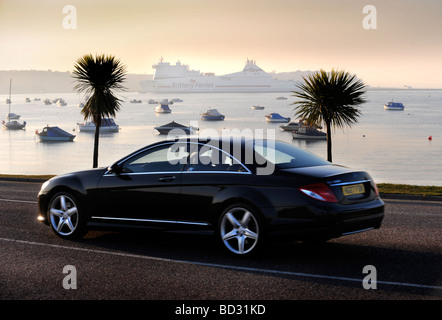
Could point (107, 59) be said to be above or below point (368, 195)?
above

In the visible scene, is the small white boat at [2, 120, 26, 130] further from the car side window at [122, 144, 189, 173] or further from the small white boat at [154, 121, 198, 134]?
the car side window at [122, 144, 189, 173]

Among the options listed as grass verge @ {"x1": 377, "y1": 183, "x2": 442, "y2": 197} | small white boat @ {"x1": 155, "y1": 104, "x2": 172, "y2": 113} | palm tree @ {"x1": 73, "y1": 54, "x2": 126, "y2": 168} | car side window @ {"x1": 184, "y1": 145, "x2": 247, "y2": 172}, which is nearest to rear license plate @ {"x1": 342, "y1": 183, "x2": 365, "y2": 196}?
car side window @ {"x1": 184, "y1": 145, "x2": 247, "y2": 172}

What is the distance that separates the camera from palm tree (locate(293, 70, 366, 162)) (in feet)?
68.0

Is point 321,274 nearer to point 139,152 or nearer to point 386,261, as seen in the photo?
point 386,261

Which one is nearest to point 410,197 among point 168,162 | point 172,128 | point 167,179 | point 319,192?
point 319,192

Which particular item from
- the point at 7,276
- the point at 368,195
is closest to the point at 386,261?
the point at 368,195

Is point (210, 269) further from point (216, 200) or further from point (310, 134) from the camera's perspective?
point (310, 134)

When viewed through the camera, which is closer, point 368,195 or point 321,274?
point 321,274

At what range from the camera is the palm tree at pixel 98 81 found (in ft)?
84.2

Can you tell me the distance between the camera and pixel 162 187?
7598mm

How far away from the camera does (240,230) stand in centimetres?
702

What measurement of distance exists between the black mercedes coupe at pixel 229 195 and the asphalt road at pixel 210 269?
1.12 feet

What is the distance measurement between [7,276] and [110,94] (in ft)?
67.7

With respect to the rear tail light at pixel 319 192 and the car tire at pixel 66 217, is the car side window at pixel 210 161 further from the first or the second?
the car tire at pixel 66 217
